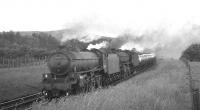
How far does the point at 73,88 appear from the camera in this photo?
13.7m

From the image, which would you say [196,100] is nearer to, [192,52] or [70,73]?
[70,73]

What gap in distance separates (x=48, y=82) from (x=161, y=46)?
135 feet

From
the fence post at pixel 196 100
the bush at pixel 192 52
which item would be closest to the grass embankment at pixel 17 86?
Answer: the fence post at pixel 196 100

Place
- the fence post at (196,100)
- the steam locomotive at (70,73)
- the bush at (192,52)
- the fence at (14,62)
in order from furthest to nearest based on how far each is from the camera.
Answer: the bush at (192,52) → the fence at (14,62) → the steam locomotive at (70,73) → the fence post at (196,100)

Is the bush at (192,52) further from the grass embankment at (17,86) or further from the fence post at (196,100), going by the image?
the fence post at (196,100)

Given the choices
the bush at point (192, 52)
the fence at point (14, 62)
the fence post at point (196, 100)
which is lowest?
the fence post at point (196, 100)

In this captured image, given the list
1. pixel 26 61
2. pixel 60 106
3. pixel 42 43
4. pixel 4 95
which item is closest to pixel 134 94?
pixel 60 106

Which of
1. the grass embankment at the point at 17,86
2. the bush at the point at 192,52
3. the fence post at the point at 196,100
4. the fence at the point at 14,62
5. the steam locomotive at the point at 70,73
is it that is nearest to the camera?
the fence post at the point at 196,100

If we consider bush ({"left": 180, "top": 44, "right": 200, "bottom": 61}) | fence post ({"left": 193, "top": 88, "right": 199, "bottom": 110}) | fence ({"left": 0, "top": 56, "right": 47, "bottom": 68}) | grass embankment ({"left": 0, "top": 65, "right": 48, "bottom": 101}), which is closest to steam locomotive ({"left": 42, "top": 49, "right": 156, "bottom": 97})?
grass embankment ({"left": 0, "top": 65, "right": 48, "bottom": 101})

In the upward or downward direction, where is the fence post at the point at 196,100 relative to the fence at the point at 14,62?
downward

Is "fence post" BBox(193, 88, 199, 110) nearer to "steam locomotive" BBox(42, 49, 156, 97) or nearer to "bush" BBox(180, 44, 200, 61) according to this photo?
"steam locomotive" BBox(42, 49, 156, 97)

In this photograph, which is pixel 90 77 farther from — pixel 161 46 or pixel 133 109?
pixel 161 46

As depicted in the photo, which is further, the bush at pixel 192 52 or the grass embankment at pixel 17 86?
the bush at pixel 192 52

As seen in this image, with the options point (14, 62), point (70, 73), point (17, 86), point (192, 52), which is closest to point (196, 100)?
point (70, 73)
